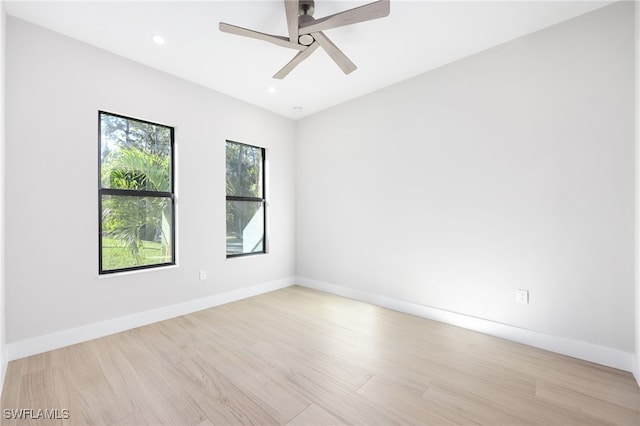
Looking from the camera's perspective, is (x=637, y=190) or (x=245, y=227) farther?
(x=245, y=227)

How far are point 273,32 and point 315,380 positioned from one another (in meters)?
2.85

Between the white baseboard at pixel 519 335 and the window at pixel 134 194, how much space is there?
8.40 feet

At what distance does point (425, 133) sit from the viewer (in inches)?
120

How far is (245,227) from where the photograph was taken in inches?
157

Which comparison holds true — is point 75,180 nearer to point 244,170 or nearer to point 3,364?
point 3,364

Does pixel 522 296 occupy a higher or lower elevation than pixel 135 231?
lower

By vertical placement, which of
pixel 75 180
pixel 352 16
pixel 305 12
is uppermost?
pixel 305 12

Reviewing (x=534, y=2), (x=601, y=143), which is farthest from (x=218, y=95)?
(x=601, y=143)

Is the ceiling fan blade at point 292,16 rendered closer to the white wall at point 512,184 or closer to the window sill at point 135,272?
the white wall at point 512,184

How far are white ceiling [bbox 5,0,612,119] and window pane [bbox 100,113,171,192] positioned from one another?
2.22 ft

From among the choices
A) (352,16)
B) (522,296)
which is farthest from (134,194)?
(522,296)

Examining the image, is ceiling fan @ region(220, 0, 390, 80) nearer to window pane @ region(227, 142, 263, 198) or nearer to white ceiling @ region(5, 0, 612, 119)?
white ceiling @ region(5, 0, 612, 119)

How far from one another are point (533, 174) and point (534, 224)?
0.44 meters

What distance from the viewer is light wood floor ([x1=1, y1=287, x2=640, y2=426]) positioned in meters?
1.59
